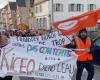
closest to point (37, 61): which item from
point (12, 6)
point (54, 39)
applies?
point (54, 39)

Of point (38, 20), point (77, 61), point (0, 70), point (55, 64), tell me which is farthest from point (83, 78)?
point (38, 20)

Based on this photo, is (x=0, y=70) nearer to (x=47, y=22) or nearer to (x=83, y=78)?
(x=83, y=78)

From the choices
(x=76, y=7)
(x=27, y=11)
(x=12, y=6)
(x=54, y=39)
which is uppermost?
(x=54, y=39)

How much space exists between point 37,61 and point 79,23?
58.8 inches

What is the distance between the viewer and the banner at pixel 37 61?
29.1 ft

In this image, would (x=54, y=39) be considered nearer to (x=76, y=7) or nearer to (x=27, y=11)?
(x=76, y=7)

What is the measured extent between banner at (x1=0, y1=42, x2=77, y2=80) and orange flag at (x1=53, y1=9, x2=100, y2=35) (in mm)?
717

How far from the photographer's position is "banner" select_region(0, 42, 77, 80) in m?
8.86

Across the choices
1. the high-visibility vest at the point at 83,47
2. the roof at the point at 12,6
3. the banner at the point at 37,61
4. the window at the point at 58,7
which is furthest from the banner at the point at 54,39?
the roof at the point at 12,6

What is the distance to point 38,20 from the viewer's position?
256 feet

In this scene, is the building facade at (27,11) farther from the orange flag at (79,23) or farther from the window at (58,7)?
the orange flag at (79,23)

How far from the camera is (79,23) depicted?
9.60 m

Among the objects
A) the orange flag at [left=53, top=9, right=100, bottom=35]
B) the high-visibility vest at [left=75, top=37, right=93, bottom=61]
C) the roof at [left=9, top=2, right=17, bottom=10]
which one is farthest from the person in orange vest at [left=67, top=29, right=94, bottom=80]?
A: the roof at [left=9, top=2, right=17, bottom=10]

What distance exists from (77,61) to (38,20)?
68.4 meters
